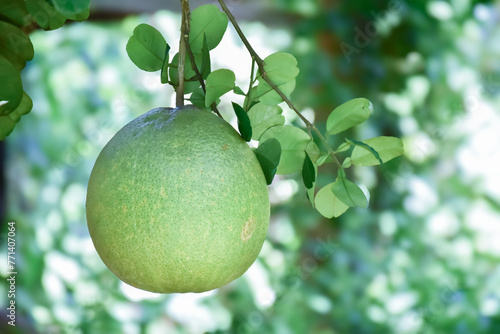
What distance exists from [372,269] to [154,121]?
52.6 inches

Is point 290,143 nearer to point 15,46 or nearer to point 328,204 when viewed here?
point 328,204

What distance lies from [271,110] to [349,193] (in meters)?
0.13

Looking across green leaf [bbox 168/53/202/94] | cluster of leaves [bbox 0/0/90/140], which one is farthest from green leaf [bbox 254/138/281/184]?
cluster of leaves [bbox 0/0/90/140]

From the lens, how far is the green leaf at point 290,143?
587 millimetres

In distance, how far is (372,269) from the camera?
1.73 meters

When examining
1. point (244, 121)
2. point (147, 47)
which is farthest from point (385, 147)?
point (147, 47)

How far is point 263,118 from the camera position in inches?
24.1

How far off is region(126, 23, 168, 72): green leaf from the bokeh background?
1.13 meters

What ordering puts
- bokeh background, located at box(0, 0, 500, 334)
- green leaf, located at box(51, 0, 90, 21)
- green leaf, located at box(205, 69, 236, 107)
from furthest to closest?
bokeh background, located at box(0, 0, 500, 334), green leaf, located at box(205, 69, 236, 107), green leaf, located at box(51, 0, 90, 21)

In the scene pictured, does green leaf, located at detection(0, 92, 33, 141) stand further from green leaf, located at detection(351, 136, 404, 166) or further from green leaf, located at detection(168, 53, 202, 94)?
green leaf, located at detection(351, 136, 404, 166)

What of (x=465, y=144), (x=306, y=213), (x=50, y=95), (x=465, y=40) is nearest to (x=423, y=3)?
(x=465, y=40)

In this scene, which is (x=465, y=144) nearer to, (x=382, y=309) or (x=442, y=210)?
(x=442, y=210)

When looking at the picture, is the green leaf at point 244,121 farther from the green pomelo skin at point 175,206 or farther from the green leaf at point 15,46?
the green leaf at point 15,46

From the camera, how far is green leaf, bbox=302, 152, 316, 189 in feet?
1.81
